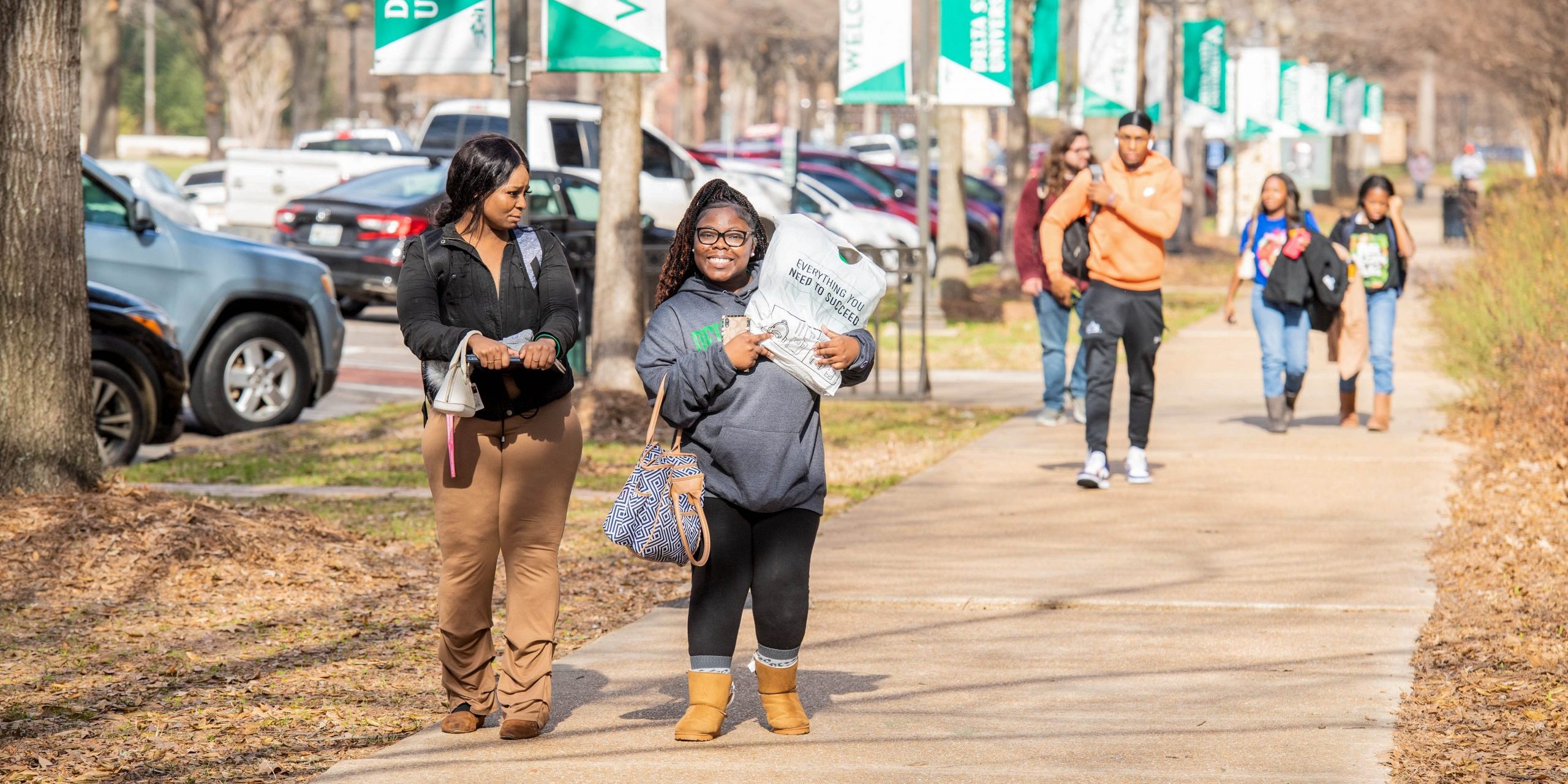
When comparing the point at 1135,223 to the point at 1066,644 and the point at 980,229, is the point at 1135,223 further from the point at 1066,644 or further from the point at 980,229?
the point at 980,229

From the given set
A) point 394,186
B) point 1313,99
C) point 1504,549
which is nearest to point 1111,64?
point 394,186

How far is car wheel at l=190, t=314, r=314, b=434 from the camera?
12.0 meters

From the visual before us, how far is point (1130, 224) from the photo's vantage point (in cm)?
938

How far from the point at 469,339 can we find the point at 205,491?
5173 mm

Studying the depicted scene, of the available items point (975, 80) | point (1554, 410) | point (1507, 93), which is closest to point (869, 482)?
point (1554, 410)

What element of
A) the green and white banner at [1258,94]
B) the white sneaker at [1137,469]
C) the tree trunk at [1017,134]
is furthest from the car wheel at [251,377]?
the green and white banner at [1258,94]

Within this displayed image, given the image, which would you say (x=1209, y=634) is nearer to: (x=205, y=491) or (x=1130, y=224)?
(x=1130, y=224)

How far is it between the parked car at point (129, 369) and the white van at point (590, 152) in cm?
1098

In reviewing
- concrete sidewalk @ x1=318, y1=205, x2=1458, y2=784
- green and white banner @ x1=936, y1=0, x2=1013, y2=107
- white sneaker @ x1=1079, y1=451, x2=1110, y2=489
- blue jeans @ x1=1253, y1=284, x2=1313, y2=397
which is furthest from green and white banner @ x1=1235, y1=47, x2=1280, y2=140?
white sneaker @ x1=1079, y1=451, x2=1110, y2=489

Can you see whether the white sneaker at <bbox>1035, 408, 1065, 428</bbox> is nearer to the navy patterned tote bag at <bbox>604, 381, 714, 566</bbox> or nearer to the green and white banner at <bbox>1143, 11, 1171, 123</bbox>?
the navy patterned tote bag at <bbox>604, 381, 714, 566</bbox>

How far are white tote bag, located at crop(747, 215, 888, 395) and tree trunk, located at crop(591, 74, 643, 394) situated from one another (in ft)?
23.5

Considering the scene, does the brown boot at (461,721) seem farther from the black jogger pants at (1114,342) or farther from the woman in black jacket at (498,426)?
the black jogger pants at (1114,342)

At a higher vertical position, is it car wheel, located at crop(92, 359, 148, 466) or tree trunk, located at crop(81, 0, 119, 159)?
tree trunk, located at crop(81, 0, 119, 159)

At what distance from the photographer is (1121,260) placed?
31.0ft
